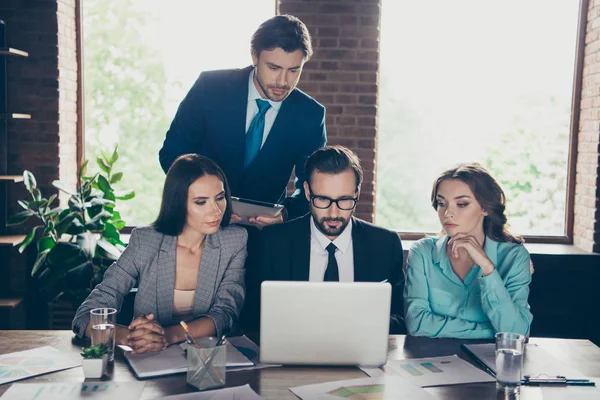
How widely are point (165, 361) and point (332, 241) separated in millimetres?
872

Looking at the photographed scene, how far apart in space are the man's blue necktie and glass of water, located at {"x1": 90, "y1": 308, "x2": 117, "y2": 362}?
114 cm

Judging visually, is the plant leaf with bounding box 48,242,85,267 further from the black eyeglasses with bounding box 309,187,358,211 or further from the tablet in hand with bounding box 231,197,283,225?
the black eyeglasses with bounding box 309,187,358,211

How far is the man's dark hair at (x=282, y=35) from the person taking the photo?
2.50m

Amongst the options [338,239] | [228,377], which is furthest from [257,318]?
[228,377]

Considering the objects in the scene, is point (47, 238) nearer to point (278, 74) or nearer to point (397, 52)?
point (278, 74)

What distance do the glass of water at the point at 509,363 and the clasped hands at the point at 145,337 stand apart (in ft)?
3.03

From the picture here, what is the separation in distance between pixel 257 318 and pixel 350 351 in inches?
33.7

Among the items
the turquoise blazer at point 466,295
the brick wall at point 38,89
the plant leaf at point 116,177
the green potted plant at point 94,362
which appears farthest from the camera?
the brick wall at point 38,89

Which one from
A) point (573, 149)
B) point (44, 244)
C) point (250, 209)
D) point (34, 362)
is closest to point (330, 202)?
point (250, 209)

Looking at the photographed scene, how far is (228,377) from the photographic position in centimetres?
165

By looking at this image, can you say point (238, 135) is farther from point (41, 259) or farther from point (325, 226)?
point (41, 259)

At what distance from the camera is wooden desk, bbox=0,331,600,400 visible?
1.58 metres

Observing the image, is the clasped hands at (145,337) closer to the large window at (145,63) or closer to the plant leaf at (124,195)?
the plant leaf at (124,195)

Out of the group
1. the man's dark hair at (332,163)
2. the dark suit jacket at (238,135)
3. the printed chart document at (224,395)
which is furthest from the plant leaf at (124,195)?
the printed chart document at (224,395)
